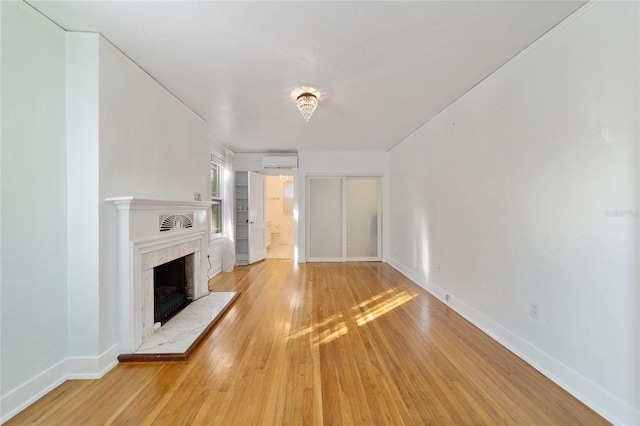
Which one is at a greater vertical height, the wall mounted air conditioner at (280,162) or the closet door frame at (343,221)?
the wall mounted air conditioner at (280,162)

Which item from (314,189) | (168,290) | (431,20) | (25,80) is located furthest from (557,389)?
(314,189)

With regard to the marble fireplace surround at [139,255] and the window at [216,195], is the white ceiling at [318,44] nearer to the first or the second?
the marble fireplace surround at [139,255]

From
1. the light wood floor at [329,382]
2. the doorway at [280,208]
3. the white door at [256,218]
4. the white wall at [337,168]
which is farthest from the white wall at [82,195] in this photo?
the doorway at [280,208]

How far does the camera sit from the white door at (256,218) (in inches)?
223

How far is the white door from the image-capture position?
566cm

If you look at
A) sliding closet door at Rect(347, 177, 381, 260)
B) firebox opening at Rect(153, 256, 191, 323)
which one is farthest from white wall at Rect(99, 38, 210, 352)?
sliding closet door at Rect(347, 177, 381, 260)

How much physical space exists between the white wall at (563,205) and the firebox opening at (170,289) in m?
3.30

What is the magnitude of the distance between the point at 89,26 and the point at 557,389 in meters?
4.14

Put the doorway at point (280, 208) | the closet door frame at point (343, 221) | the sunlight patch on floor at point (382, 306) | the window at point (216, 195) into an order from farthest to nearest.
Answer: the doorway at point (280, 208) → the closet door frame at point (343, 221) → the window at point (216, 195) → the sunlight patch on floor at point (382, 306)

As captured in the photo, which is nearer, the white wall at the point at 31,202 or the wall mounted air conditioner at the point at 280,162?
the white wall at the point at 31,202

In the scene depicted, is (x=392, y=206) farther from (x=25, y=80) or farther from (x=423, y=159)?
(x=25, y=80)

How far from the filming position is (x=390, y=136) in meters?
4.66

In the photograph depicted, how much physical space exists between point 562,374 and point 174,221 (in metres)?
3.49

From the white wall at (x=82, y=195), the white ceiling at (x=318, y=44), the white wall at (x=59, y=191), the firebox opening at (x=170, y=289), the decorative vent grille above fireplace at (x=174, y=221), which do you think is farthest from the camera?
the firebox opening at (x=170, y=289)
